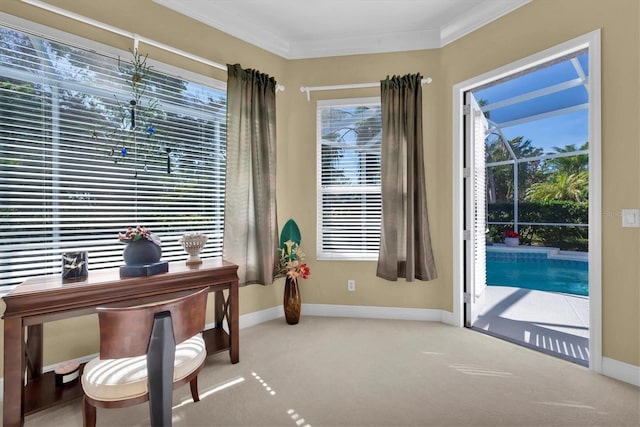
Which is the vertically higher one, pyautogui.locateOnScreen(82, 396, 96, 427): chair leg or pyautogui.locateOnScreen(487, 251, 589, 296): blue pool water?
pyautogui.locateOnScreen(82, 396, 96, 427): chair leg

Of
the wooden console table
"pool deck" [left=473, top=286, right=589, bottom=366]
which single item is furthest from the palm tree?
the wooden console table

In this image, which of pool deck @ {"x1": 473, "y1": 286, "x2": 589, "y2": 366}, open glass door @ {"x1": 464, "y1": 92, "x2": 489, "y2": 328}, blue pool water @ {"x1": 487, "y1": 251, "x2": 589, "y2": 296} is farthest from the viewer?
blue pool water @ {"x1": 487, "y1": 251, "x2": 589, "y2": 296}

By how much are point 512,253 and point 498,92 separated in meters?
3.86

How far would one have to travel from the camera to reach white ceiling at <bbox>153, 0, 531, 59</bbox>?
2.73m

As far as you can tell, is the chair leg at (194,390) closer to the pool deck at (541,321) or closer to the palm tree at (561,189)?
the pool deck at (541,321)

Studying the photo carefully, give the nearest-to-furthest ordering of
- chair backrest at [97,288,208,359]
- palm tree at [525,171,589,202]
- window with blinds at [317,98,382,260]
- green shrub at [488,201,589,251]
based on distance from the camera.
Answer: chair backrest at [97,288,208,359]
window with blinds at [317,98,382,260]
green shrub at [488,201,589,251]
palm tree at [525,171,589,202]

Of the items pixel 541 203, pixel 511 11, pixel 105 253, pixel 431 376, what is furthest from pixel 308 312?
pixel 541 203

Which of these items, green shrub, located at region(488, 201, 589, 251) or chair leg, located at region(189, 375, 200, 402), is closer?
chair leg, located at region(189, 375, 200, 402)

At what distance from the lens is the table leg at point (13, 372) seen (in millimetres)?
1533

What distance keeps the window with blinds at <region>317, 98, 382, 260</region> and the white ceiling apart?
0.62 m

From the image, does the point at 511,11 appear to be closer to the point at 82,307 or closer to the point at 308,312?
the point at 308,312

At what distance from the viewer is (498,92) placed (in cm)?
685

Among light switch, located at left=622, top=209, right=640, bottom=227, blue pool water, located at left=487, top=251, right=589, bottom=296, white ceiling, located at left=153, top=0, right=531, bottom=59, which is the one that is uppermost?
white ceiling, located at left=153, top=0, right=531, bottom=59

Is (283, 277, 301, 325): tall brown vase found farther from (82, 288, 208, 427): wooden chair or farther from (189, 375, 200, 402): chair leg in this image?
(82, 288, 208, 427): wooden chair
